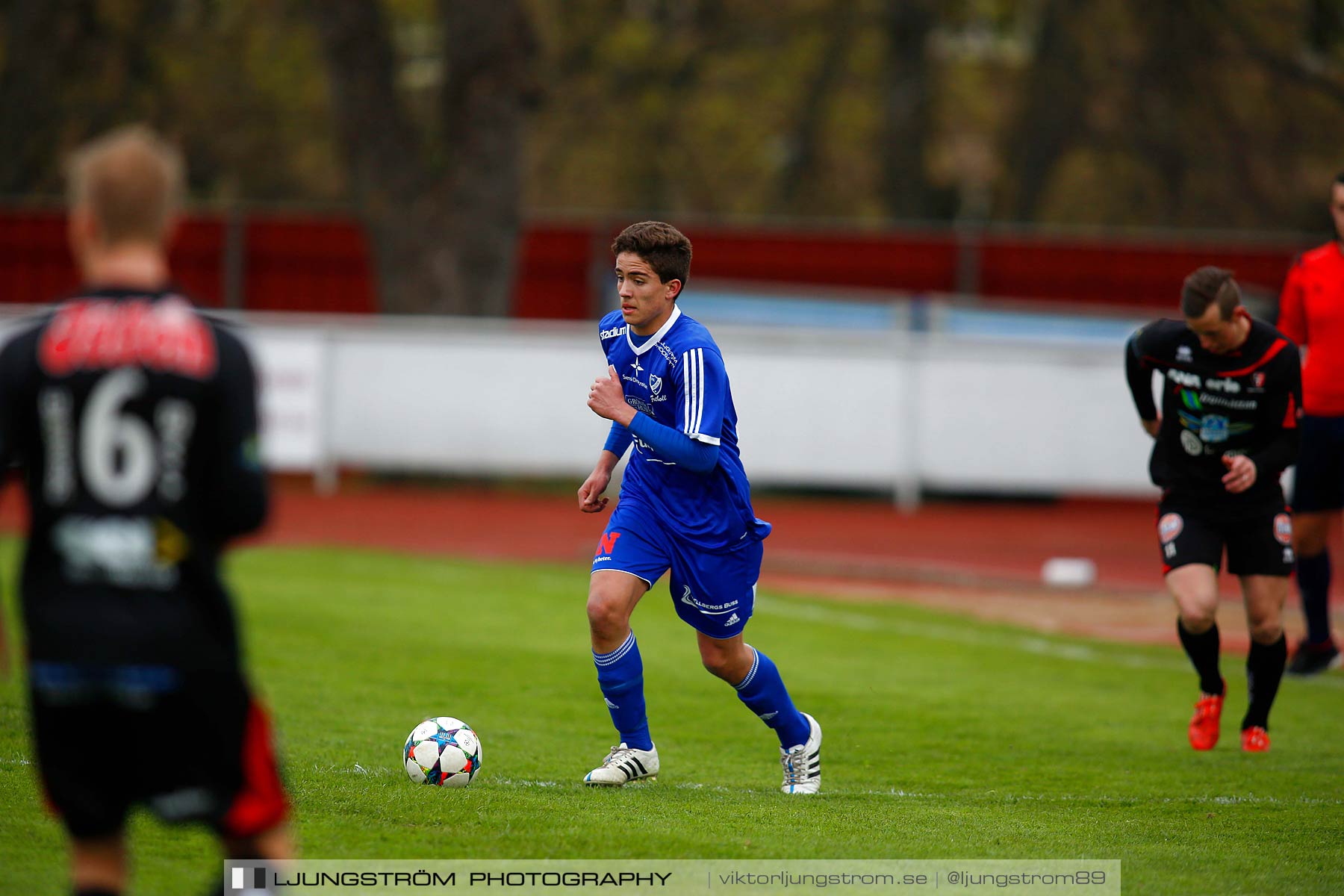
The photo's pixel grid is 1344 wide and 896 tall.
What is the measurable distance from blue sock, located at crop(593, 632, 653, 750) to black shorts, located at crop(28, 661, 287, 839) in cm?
263

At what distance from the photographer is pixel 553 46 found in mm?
30562

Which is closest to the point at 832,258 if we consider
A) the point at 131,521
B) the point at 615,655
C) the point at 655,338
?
the point at 655,338

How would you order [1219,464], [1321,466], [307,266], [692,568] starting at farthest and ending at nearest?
[307,266] → [1321,466] → [1219,464] → [692,568]

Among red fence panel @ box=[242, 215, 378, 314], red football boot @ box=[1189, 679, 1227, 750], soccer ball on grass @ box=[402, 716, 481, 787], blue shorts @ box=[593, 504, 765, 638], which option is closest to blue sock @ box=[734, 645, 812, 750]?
blue shorts @ box=[593, 504, 765, 638]

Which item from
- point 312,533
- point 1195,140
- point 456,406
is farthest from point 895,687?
point 1195,140

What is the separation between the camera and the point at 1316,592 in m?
9.11

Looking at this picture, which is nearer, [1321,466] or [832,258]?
[1321,466]

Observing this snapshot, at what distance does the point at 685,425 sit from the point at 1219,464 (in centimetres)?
285

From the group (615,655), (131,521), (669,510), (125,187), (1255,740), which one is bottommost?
(1255,740)

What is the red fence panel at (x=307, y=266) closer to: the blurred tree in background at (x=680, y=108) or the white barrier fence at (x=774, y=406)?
the blurred tree in background at (x=680, y=108)

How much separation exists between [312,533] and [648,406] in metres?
11.4

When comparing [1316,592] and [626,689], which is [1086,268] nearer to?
[1316,592]

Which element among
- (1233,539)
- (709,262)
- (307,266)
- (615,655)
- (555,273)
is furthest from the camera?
(307,266)

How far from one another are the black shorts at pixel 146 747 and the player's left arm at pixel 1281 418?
4903 millimetres
